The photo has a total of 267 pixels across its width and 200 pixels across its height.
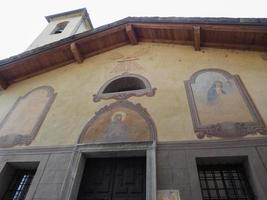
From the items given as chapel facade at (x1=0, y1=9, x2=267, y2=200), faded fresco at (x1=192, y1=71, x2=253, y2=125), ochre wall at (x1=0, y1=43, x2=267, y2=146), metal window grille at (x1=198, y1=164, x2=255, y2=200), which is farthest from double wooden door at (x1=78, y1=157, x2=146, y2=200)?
faded fresco at (x1=192, y1=71, x2=253, y2=125)

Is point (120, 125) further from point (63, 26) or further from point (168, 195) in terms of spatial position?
point (63, 26)

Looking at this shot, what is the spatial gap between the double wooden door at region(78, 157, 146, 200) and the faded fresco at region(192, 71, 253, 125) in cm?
181

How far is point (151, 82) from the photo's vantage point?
6.66m

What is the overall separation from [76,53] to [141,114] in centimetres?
376

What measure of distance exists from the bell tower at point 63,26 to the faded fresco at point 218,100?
885 centimetres

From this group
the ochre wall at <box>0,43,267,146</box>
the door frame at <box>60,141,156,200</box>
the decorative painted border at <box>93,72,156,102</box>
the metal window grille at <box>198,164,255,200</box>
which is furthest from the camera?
the decorative painted border at <box>93,72,156,102</box>

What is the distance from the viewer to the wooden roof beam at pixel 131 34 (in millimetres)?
7994

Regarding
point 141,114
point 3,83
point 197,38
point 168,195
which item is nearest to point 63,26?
point 3,83

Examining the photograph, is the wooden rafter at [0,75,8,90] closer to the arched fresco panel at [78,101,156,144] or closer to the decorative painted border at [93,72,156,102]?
the decorative painted border at [93,72,156,102]

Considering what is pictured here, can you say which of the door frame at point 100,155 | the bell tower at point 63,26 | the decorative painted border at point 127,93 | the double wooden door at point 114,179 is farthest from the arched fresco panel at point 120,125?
the bell tower at point 63,26

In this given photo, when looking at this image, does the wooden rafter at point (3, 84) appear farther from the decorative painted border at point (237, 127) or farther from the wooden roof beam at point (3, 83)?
the decorative painted border at point (237, 127)

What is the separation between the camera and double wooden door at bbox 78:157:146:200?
4602mm

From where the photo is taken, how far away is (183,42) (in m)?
7.71

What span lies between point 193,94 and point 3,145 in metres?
4.99
